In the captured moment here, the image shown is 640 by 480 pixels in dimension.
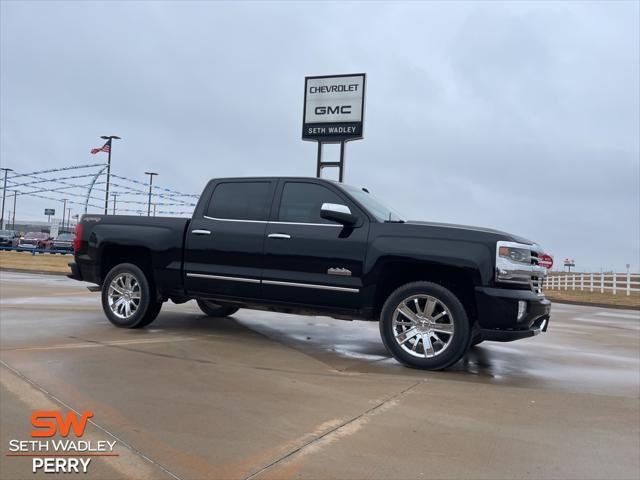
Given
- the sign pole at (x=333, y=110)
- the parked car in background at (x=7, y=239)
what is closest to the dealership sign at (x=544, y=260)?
the sign pole at (x=333, y=110)

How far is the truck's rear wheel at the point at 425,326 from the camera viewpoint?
5.29 m

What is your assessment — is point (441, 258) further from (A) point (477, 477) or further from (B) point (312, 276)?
(A) point (477, 477)

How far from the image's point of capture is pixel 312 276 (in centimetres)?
598

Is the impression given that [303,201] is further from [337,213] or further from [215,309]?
[215,309]

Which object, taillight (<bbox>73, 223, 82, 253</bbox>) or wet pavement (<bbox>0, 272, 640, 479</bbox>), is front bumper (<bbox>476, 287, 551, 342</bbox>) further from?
taillight (<bbox>73, 223, 82, 253</bbox>)

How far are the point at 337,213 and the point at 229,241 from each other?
1512 millimetres

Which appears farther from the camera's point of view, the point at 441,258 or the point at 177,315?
the point at 177,315

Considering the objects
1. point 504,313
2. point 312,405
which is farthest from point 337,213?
point 312,405

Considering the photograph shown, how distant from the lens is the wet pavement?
3072 millimetres

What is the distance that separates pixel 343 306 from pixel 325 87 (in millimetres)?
17731

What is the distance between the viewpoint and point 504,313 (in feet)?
17.1

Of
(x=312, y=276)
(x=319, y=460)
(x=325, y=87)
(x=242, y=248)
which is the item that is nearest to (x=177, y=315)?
(x=242, y=248)

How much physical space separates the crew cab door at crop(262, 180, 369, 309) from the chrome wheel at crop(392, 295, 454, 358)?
20.5 inches

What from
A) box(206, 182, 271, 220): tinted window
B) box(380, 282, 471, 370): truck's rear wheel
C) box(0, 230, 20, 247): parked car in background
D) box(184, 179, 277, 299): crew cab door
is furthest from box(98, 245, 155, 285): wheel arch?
box(0, 230, 20, 247): parked car in background
